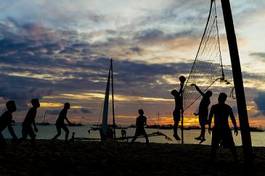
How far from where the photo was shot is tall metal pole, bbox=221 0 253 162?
31.7ft

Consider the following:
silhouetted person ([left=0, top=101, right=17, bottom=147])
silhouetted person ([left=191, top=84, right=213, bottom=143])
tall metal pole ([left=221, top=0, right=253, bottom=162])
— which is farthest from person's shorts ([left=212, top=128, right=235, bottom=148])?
silhouetted person ([left=0, top=101, right=17, bottom=147])

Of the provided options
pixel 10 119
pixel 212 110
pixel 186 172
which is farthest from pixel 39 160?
pixel 212 110

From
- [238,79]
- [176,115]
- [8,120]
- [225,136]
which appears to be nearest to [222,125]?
[225,136]

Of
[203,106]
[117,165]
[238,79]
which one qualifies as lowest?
[117,165]

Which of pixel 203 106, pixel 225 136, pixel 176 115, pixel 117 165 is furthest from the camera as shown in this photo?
pixel 176 115

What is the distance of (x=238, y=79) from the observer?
9.66 metres

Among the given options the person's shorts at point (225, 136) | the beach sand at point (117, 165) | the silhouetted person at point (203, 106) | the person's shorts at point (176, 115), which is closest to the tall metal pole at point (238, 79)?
the beach sand at point (117, 165)

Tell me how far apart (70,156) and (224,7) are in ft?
19.6

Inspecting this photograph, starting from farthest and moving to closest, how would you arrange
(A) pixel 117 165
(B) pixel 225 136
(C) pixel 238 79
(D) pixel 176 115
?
(D) pixel 176 115 < (B) pixel 225 136 < (A) pixel 117 165 < (C) pixel 238 79

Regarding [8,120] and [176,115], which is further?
[176,115]

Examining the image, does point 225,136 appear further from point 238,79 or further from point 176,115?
point 176,115

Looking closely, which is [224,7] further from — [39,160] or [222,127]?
[39,160]

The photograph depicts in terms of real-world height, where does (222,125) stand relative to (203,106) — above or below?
below

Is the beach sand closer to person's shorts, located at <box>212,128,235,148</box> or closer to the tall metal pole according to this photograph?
Answer: person's shorts, located at <box>212,128,235,148</box>
